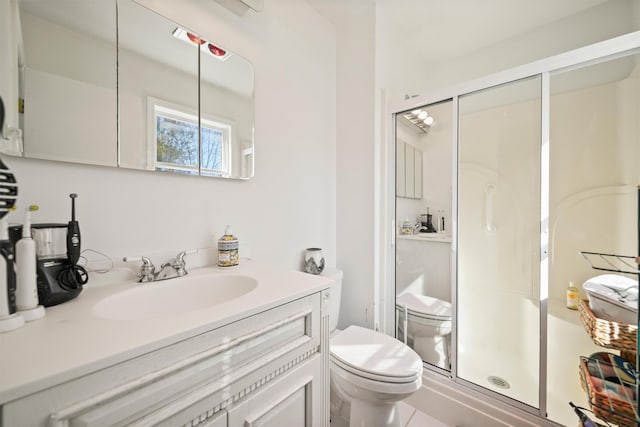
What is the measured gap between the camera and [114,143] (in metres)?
0.86

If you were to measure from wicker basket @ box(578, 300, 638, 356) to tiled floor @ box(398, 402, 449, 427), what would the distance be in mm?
917

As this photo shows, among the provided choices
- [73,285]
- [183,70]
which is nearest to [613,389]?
[73,285]

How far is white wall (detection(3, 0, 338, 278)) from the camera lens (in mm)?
814

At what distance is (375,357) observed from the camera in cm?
115

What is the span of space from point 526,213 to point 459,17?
4.85 feet

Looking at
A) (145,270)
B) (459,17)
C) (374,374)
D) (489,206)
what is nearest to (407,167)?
(489,206)

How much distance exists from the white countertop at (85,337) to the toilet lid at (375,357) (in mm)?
592

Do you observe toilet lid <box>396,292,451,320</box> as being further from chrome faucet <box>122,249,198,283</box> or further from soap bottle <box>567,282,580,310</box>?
chrome faucet <box>122,249,198,283</box>

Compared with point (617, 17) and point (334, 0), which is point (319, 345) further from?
point (617, 17)

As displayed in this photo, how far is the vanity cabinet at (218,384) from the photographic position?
39cm

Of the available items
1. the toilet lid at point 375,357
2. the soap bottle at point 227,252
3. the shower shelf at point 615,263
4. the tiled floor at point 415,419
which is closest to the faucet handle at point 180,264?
the soap bottle at point 227,252

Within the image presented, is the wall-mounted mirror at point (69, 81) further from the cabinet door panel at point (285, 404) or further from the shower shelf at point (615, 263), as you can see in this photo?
the shower shelf at point (615, 263)

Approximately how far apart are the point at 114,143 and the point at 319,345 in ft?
3.27

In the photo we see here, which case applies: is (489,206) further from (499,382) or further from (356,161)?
(499,382)
